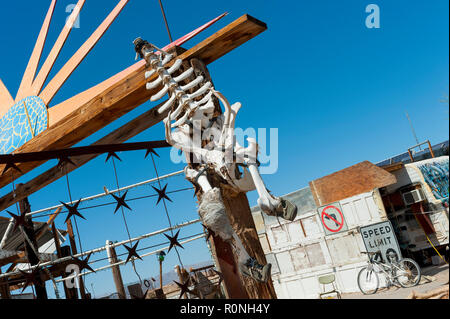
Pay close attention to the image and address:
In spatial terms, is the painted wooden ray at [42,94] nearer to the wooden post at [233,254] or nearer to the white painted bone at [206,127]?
the white painted bone at [206,127]

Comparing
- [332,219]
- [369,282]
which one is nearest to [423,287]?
[369,282]

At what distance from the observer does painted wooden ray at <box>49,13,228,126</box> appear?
15.8ft

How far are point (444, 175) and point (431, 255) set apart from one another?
3.70 meters

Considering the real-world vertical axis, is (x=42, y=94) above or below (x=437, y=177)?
above

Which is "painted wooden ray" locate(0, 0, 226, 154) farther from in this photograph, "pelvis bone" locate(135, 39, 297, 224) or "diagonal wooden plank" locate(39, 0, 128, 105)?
"pelvis bone" locate(135, 39, 297, 224)

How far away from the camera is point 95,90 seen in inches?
219

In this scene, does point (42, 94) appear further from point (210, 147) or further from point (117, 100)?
point (210, 147)

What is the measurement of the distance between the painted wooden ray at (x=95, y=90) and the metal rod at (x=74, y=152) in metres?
1.03

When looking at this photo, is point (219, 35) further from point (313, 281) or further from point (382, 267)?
point (313, 281)

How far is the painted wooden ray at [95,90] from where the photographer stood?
4.82m

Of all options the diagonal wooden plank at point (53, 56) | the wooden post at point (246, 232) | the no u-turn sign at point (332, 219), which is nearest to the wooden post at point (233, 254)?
the wooden post at point (246, 232)

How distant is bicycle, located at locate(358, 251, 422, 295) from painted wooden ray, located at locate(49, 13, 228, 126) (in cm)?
1254

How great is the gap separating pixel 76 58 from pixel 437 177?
16.0 m
